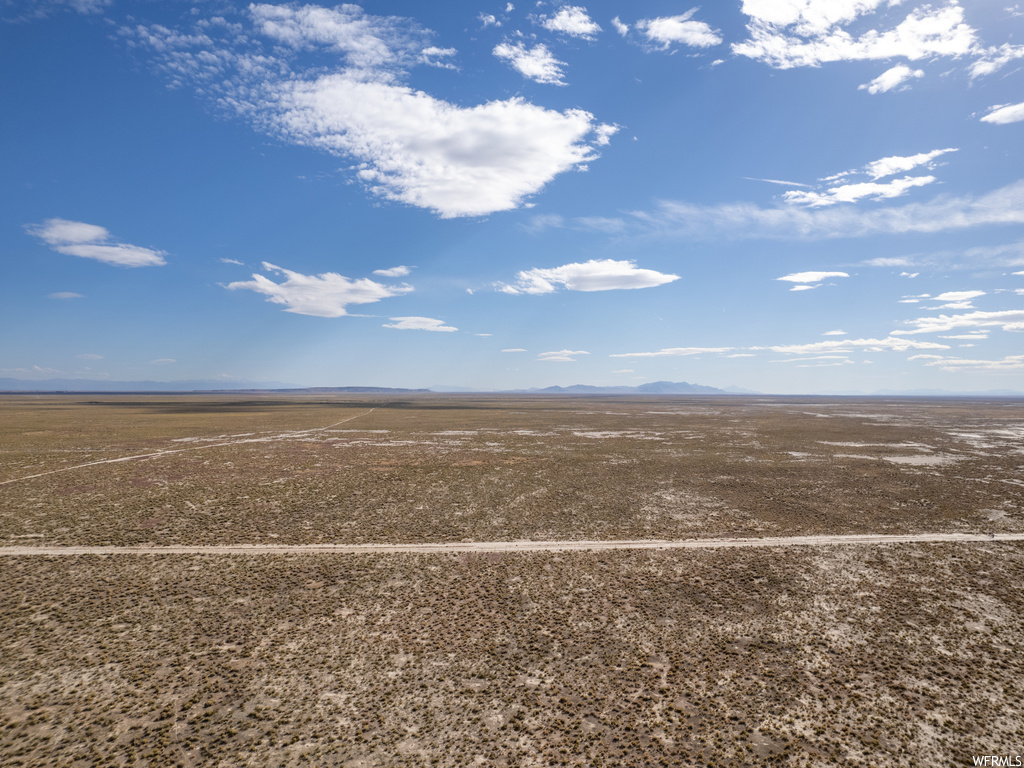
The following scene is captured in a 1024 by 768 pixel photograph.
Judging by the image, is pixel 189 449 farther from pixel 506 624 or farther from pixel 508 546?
pixel 506 624

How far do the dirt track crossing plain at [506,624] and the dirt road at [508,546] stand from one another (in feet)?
0.50

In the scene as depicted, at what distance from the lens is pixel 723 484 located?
28344mm

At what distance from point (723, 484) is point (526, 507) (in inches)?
545

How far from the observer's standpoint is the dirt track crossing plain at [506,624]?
27.4 feet

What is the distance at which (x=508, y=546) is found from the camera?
Result: 1781cm

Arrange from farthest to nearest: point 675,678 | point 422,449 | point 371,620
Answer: point 422,449 → point 371,620 → point 675,678

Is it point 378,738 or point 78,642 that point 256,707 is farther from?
point 78,642

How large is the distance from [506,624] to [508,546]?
5633 mm

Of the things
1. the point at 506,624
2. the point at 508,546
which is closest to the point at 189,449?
the point at 508,546

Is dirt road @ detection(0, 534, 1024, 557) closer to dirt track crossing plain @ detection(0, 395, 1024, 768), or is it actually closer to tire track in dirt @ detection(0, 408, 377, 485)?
dirt track crossing plain @ detection(0, 395, 1024, 768)

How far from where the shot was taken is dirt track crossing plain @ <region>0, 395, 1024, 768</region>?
329 inches

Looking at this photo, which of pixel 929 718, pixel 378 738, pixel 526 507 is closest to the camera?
pixel 378 738

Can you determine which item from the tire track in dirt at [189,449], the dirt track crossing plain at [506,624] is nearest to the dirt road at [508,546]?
the dirt track crossing plain at [506,624]

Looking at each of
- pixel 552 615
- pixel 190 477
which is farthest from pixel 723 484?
pixel 190 477
